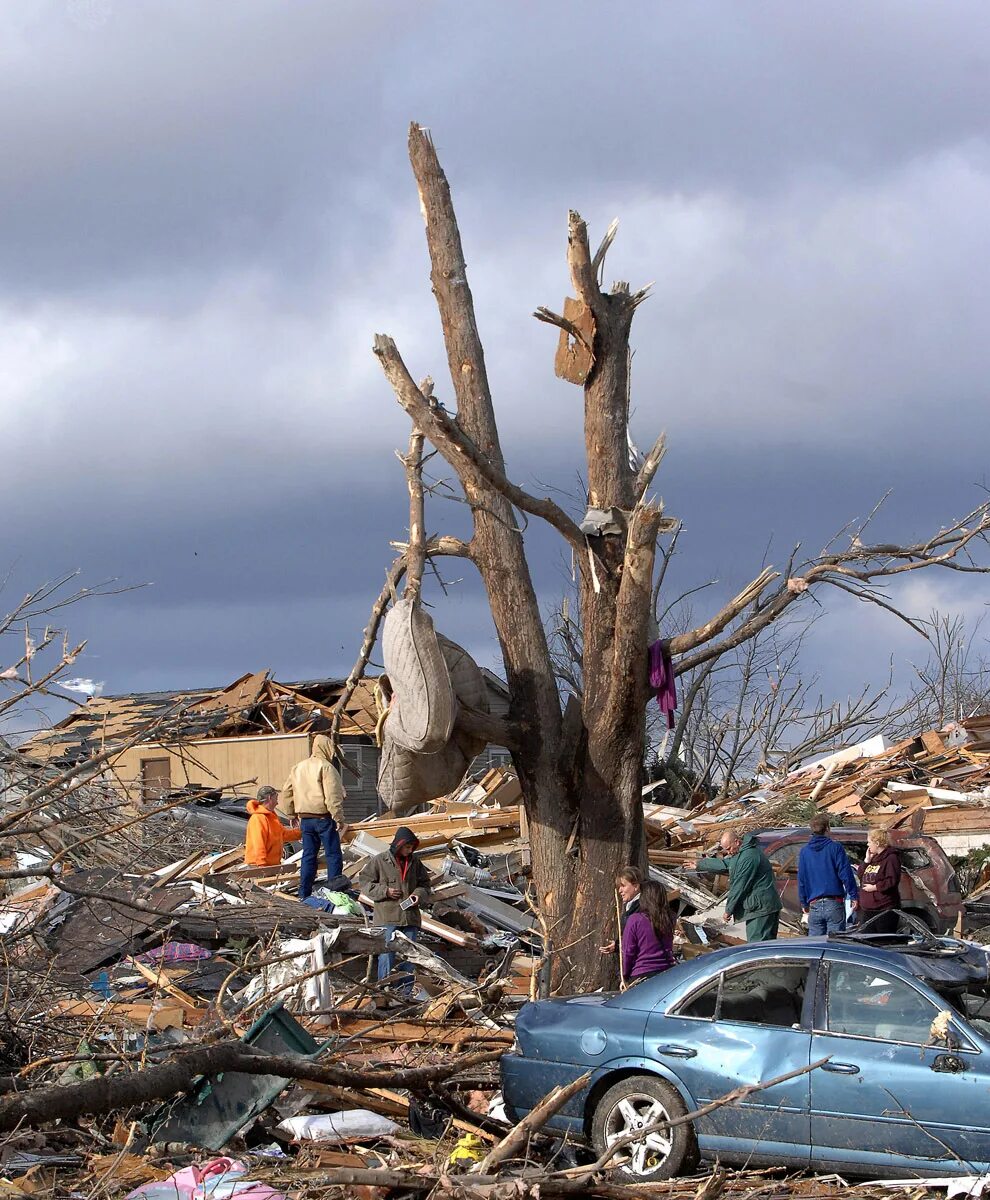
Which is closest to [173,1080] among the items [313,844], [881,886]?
[313,844]

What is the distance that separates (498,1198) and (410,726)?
4331 mm

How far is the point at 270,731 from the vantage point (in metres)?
30.6

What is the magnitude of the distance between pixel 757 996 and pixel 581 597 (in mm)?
3460

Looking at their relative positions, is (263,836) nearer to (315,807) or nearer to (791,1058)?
(315,807)

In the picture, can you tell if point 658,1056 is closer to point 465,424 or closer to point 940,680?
point 465,424

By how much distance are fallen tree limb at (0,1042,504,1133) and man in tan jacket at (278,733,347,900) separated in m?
6.95

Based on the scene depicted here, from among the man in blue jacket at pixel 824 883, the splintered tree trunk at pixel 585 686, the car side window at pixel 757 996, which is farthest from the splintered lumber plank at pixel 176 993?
the man in blue jacket at pixel 824 883

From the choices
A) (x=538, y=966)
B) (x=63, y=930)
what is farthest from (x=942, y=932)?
(x=63, y=930)

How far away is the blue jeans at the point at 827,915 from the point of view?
1293cm

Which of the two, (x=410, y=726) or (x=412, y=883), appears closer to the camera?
(x=410, y=726)

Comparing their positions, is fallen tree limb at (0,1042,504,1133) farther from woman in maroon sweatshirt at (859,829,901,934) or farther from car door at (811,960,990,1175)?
woman in maroon sweatshirt at (859,829,901,934)

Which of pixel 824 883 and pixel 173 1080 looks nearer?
pixel 173 1080

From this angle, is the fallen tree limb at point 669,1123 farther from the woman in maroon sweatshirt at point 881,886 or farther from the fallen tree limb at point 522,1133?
the woman in maroon sweatshirt at point 881,886

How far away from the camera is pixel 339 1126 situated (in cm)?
784
